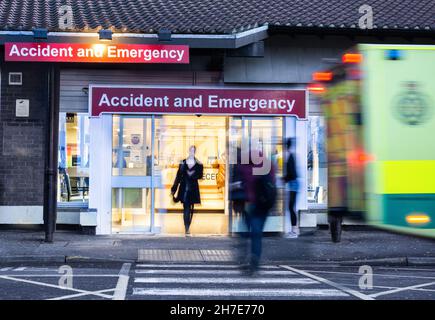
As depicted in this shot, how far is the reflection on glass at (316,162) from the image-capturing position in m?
18.5

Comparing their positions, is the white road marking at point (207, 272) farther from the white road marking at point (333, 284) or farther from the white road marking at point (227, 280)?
the white road marking at point (227, 280)

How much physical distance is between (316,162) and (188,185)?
3351mm

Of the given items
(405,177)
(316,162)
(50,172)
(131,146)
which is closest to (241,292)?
(405,177)

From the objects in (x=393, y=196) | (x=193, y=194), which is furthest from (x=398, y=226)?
(x=193, y=194)

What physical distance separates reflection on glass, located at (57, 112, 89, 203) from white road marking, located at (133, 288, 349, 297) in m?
8.40

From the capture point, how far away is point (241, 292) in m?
9.92

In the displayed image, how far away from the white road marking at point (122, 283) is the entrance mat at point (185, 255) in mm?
774

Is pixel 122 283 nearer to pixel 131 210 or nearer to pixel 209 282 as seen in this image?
pixel 209 282

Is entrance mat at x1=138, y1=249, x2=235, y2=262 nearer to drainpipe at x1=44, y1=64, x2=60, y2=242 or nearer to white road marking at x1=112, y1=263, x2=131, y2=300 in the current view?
white road marking at x1=112, y1=263, x2=131, y2=300

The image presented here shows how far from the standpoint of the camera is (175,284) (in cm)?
1070

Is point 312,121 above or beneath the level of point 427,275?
above

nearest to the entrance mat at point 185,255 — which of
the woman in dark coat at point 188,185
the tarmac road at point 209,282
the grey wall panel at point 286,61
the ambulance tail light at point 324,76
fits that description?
the tarmac road at point 209,282
